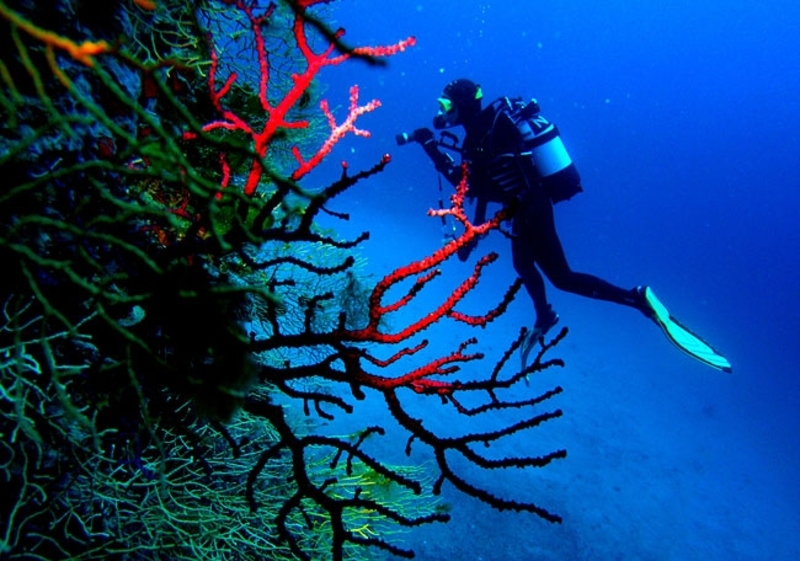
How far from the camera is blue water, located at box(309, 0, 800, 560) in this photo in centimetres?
1184

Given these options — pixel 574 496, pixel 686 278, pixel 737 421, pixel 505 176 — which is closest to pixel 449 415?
pixel 574 496

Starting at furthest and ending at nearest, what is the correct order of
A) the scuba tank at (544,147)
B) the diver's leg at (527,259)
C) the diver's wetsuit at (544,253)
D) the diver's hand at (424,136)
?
the diver's leg at (527,259), the diver's wetsuit at (544,253), the scuba tank at (544,147), the diver's hand at (424,136)

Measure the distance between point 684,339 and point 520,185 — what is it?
3274 millimetres

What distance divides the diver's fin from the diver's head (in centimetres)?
376

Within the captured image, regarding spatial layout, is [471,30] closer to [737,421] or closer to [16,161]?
[737,421]

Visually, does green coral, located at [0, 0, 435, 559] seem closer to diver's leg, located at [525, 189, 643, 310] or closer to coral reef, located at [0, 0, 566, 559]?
coral reef, located at [0, 0, 566, 559]

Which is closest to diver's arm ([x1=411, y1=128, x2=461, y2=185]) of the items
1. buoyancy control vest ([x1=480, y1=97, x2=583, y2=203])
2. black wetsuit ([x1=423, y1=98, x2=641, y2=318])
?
black wetsuit ([x1=423, y1=98, x2=641, y2=318])

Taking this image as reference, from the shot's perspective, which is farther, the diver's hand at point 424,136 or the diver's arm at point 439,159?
the diver's hand at point 424,136

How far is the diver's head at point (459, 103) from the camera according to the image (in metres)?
6.47

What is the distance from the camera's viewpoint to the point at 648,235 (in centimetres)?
9194

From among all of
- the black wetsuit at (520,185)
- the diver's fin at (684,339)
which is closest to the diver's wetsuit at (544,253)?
the black wetsuit at (520,185)

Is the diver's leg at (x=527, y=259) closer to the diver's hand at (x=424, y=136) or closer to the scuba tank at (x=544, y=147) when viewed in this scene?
the scuba tank at (x=544, y=147)

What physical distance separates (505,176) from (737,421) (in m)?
28.3

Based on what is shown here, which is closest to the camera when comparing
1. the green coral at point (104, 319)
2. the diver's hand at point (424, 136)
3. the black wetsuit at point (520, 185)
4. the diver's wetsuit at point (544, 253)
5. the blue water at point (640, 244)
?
the green coral at point (104, 319)
